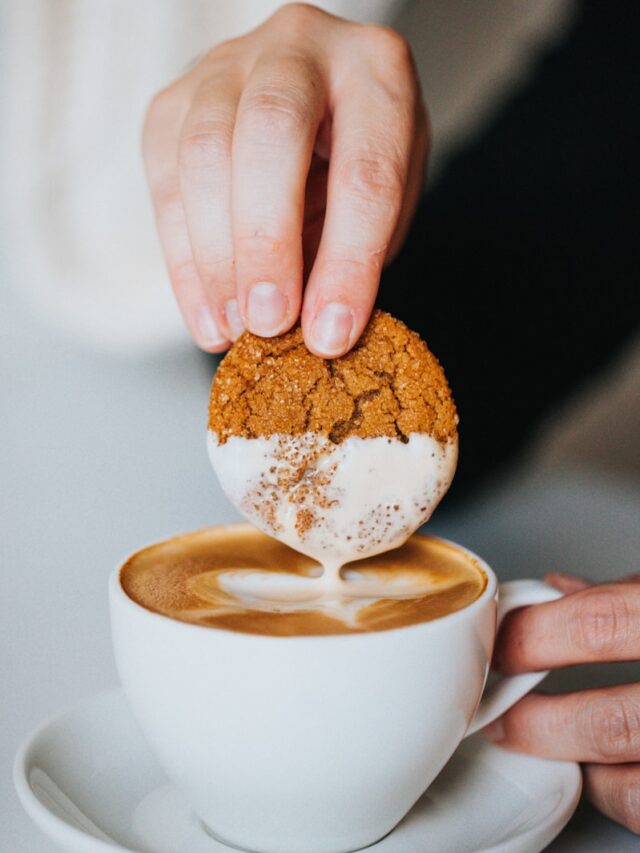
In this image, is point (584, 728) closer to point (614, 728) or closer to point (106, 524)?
point (614, 728)

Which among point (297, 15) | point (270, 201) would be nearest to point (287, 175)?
point (270, 201)

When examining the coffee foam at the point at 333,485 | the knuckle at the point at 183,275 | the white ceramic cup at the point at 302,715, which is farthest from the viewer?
the knuckle at the point at 183,275

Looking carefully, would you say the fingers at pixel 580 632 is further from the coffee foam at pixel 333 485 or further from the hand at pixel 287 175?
the hand at pixel 287 175

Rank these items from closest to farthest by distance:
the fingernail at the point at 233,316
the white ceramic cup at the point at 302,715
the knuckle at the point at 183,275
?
the white ceramic cup at the point at 302,715 < the fingernail at the point at 233,316 < the knuckle at the point at 183,275

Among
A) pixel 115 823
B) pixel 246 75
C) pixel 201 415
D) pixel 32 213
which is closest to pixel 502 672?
pixel 115 823

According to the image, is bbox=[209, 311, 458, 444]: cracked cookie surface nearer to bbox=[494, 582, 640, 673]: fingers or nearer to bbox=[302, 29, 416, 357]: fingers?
bbox=[302, 29, 416, 357]: fingers

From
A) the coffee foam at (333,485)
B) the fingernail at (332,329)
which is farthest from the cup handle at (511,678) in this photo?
the fingernail at (332,329)

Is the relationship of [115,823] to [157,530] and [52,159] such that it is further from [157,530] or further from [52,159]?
[52,159]

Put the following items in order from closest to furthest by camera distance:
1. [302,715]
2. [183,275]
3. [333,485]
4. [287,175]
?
[302,715] → [333,485] → [287,175] → [183,275]
